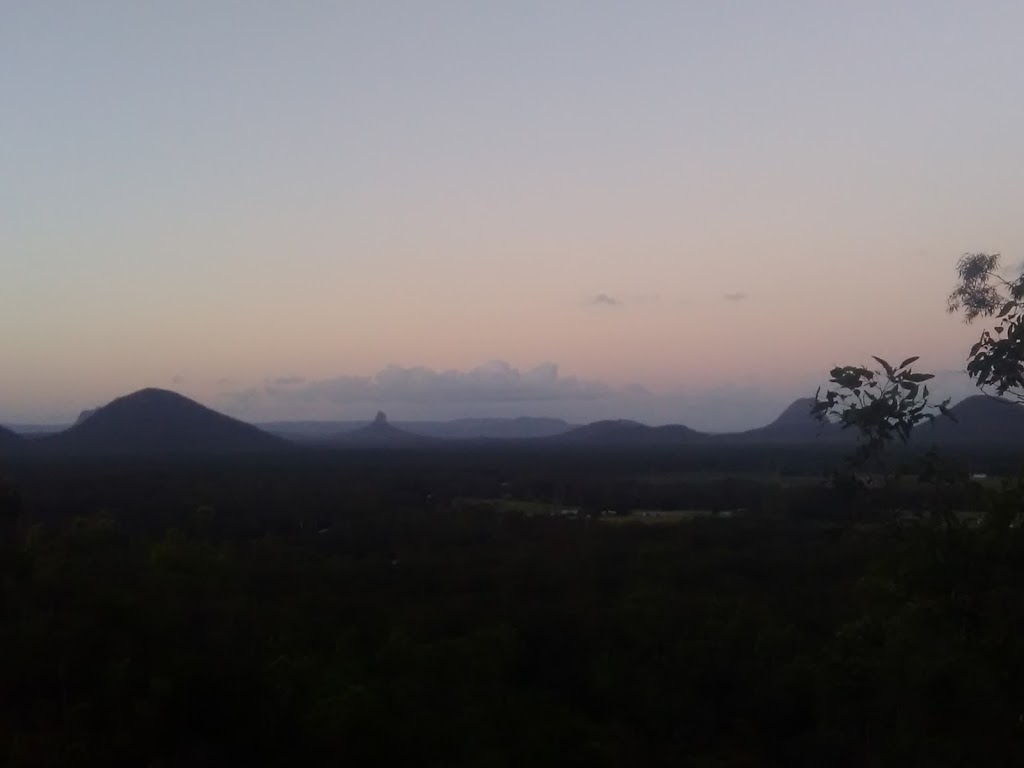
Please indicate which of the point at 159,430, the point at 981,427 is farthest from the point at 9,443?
the point at 981,427

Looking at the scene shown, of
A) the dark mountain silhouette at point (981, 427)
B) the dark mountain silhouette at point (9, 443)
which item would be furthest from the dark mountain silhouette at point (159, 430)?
the dark mountain silhouette at point (981, 427)

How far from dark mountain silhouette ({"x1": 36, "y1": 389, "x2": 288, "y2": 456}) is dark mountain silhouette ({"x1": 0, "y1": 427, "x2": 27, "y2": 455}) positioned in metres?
3.14

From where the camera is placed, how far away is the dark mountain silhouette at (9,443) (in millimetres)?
123363

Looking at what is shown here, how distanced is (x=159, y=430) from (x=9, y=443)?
69.4 ft

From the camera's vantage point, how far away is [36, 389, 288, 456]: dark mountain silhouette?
145625mm

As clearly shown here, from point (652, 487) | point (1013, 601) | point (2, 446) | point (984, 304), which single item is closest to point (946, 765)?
point (1013, 601)

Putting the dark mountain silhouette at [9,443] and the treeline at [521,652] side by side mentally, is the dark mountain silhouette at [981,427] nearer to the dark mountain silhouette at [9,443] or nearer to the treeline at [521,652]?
the treeline at [521,652]

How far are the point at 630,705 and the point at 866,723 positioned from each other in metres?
5.35

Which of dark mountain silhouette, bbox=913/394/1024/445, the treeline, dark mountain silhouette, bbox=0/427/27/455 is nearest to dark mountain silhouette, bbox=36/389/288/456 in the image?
dark mountain silhouette, bbox=0/427/27/455

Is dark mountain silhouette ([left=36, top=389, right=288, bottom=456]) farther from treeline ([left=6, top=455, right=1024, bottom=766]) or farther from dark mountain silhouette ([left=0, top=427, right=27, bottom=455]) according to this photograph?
treeline ([left=6, top=455, right=1024, bottom=766])

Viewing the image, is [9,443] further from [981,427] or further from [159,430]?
[981,427]

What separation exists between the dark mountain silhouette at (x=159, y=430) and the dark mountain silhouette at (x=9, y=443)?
10.3 feet

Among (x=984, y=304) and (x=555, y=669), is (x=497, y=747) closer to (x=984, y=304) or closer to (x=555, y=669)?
(x=555, y=669)

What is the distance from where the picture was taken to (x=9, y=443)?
449 feet
